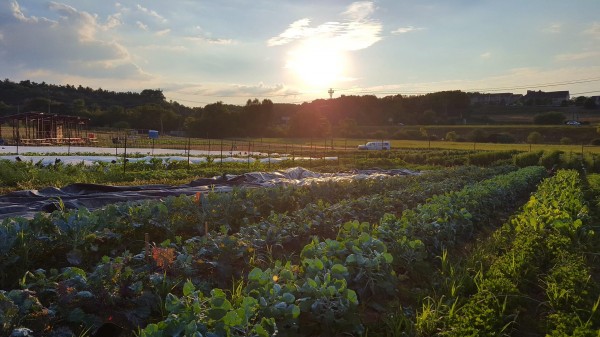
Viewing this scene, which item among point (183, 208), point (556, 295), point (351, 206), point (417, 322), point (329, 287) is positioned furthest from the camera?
point (351, 206)

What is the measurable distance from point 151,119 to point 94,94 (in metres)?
33.2

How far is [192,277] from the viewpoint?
463 cm

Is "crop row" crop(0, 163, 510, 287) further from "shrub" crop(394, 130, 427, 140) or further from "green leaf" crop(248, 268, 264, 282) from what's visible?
"shrub" crop(394, 130, 427, 140)

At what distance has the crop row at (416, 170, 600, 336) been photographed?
3848mm

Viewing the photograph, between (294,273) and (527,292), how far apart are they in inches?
107

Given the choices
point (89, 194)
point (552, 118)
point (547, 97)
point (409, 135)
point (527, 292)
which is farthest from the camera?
point (547, 97)

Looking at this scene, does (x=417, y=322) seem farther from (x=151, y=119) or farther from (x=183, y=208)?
(x=151, y=119)

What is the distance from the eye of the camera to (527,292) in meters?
5.20

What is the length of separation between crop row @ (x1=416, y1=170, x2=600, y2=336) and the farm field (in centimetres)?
2

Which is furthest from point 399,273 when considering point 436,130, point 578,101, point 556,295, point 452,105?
point 578,101

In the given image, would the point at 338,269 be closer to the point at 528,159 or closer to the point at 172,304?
the point at 172,304

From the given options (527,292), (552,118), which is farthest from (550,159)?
(552,118)

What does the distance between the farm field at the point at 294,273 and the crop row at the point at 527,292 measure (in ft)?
0.06

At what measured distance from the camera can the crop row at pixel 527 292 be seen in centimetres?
385
